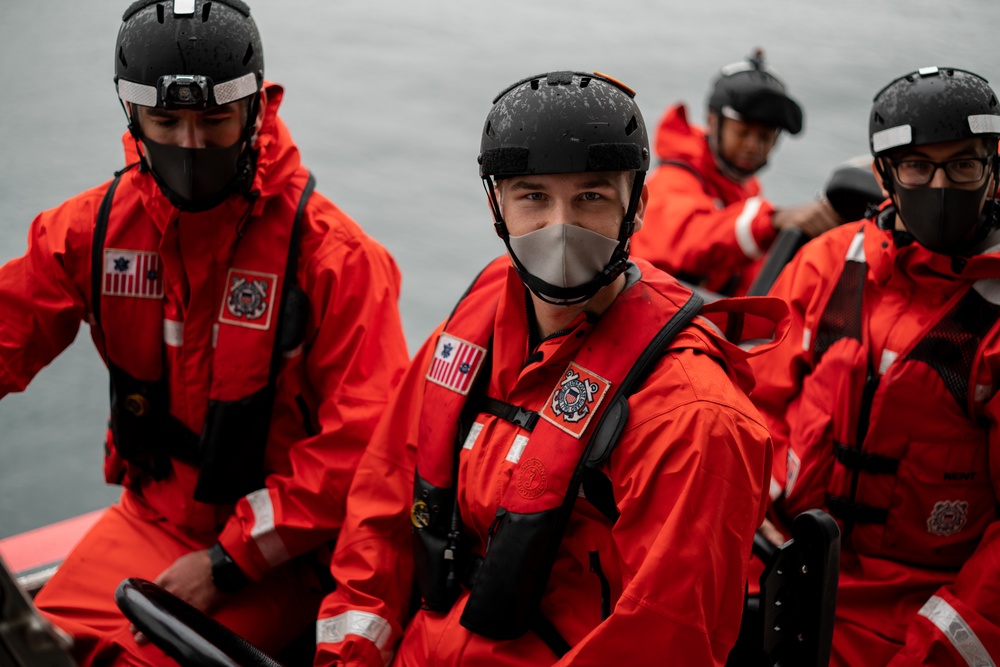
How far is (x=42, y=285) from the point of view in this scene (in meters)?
2.26

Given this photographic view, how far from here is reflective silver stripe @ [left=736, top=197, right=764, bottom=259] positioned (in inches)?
144

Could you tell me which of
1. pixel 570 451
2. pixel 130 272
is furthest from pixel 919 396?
pixel 130 272

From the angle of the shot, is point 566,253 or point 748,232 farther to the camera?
point 748,232

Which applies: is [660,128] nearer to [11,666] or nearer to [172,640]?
[172,640]

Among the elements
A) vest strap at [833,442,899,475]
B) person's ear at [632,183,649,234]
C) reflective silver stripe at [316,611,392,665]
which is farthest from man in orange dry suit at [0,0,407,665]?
vest strap at [833,442,899,475]

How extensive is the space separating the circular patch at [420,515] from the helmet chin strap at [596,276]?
489mm

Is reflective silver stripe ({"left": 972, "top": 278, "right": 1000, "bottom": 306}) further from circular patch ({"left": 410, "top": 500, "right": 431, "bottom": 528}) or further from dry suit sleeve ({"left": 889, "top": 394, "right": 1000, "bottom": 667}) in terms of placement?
circular patch ({"left": 410, "top": 500, "right": 431, "bottom": 528})

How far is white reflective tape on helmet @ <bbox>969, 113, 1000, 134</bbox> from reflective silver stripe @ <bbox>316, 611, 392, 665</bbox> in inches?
65.8

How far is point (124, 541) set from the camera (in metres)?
2.40

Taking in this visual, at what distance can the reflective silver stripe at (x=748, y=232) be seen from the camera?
366 cm

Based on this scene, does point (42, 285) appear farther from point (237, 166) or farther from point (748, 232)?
point (748, 232)

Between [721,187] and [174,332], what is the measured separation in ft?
8.77

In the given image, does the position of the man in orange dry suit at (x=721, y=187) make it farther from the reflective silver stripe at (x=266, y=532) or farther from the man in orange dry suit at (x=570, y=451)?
the reflective silver stripe at (x=266, y=532)

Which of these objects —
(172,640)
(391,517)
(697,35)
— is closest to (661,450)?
(391,517)
